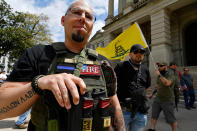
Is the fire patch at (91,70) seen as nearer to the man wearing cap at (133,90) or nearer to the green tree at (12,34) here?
the man wearing cap at (133,90)

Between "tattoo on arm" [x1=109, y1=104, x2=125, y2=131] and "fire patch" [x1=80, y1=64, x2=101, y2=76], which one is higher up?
"fire patch" [x1=80, y1=64, x2=101, y2=76]

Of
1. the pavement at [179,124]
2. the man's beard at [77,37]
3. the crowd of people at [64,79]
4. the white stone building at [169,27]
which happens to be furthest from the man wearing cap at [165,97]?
the white stone building at [169,27]

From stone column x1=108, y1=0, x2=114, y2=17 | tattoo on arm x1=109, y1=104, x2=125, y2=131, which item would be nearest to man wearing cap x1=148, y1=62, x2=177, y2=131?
tattoo on arm x1=109, y1=104, x2=125, y2=131

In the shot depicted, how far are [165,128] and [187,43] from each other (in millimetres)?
11705

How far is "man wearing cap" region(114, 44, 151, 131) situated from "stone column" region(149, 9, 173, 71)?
28.3 ft

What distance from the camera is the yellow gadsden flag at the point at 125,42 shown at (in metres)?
4.48

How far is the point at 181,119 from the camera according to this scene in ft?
14.5

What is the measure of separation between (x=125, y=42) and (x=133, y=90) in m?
3.03

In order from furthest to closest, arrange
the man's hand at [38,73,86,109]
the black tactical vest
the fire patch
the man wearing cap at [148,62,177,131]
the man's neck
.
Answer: the man wearing cap at [148,62,177,131] → the man's neck → the fire patch → the black tactical vest → the man's hand at [38,73,86,109]

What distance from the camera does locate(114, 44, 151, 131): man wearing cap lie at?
241 centimetres

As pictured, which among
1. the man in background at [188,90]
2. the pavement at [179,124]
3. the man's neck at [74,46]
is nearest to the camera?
the man's neck at [74,46]

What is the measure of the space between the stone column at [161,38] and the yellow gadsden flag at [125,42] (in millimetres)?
6087

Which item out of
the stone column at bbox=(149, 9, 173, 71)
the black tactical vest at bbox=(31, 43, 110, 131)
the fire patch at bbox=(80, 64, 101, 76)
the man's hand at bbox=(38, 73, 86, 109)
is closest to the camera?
the man's hand at bbox=(38, 73, 86, 109)

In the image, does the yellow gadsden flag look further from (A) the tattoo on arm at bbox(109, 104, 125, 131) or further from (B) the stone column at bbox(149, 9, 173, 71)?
(B) the stone column at bbox(149, 9, 173, 71)
